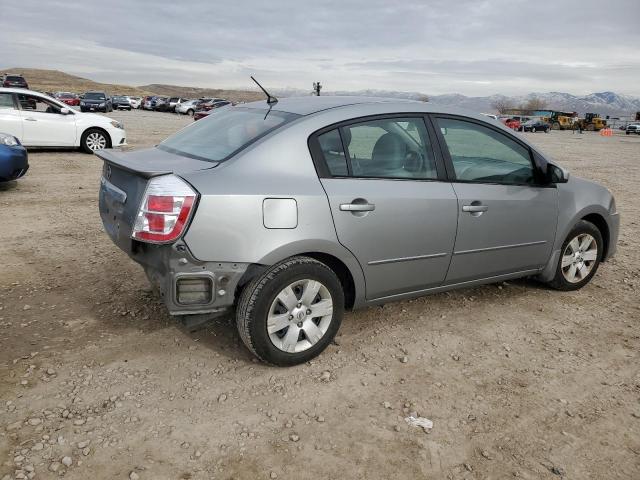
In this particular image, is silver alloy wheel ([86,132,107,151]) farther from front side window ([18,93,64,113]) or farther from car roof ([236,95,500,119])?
car roof ([236,95,500,119])

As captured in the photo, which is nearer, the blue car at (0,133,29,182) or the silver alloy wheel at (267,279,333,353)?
the silver alloy wheel at (267,279,333,353)

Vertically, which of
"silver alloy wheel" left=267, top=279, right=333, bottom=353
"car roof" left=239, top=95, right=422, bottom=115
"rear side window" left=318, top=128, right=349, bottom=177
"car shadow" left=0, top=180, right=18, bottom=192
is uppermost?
"car roof" left=239, top=95, right=422, bottom=115

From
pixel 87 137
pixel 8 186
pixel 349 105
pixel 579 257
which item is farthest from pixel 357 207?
pixel 87 137

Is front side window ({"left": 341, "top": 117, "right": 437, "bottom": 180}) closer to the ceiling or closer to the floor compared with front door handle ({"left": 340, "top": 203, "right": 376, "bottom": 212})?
closer to the ceiling

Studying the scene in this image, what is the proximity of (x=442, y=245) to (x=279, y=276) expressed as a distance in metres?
1.28

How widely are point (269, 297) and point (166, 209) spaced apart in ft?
2.48

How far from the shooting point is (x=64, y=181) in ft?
30.7

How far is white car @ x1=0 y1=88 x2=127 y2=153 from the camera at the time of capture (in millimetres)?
11625

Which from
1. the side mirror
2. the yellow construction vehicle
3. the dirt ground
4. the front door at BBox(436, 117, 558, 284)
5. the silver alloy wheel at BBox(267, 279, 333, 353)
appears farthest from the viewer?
the yellow construction vehicle

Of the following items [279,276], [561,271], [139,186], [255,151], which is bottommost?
[561,271]

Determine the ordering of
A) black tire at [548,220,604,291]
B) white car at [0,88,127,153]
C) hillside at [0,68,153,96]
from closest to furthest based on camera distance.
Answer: black tire at [548,220,604,291] < white car at [0,88,127,153] < hillside at [0,68,153,96]

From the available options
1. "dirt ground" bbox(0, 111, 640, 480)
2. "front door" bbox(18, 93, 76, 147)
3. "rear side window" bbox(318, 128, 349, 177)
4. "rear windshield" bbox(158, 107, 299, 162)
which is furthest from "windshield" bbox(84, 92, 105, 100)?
"rear side window" bbox(318, 128, 349, 177)

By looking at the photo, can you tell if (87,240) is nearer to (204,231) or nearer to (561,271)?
(204,231)

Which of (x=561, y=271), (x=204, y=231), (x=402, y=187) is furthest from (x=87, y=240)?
(x=561, y=271)
